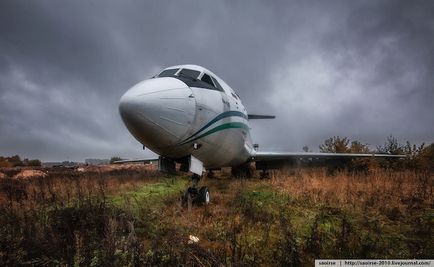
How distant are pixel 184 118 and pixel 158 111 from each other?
722 mm

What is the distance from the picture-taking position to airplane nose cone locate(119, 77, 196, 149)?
583 centimetres

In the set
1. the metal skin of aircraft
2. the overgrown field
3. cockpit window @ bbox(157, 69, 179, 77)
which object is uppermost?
cockpit window @ bbox(157, 69, 179, 77)

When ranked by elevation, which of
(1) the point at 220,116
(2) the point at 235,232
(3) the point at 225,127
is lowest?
(2) the point at 235,232

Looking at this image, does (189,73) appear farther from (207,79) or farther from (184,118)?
(184,118)

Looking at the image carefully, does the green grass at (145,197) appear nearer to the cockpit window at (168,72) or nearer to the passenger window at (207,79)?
the cockpit window at (168,72)

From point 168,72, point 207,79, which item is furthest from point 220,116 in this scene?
point 168,72

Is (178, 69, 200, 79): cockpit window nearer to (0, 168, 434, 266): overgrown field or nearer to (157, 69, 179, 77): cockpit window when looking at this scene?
(157, 69, 179, 77): cockpit window

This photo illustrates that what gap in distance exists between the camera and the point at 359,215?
5.87 m

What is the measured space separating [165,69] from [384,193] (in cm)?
673

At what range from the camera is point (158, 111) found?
5973 mm

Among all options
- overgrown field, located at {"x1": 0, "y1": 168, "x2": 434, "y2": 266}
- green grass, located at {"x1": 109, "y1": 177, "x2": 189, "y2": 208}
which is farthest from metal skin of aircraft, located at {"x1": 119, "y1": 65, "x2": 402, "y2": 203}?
overgrown field, located at {"x1": 0, "y1": 168, "x2": 434, "y2": 266}

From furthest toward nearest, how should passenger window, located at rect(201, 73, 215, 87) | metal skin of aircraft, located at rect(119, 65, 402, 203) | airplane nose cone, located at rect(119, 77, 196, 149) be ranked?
passenger window, located at rect(201, 73, 215, 87), metal skin of aircraft, located at rect(119, 65, 402, 203), airplane nose cone, located at rect(119, 77, 196, 149)

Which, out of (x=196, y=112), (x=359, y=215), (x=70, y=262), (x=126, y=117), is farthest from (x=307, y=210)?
(x=70, y=262)

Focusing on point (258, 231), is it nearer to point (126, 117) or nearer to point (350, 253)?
point (350, 253)
